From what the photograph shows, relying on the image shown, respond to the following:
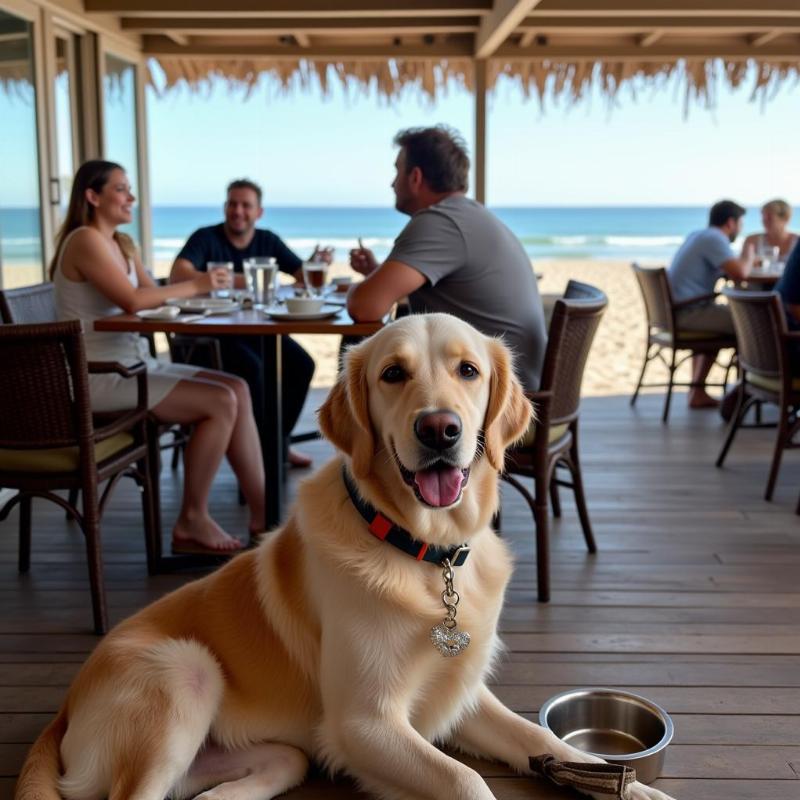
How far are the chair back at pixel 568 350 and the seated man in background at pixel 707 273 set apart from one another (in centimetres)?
299

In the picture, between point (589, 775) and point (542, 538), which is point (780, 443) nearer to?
point (542, 538)

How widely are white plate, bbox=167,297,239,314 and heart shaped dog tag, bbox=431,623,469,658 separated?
202 centimetres

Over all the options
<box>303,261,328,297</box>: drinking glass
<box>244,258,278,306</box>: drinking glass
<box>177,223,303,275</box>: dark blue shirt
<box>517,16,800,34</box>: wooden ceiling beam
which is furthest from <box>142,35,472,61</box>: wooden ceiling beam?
<box>244,258,278,306</box>: drinking glass

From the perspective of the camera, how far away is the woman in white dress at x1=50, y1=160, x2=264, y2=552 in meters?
3.41

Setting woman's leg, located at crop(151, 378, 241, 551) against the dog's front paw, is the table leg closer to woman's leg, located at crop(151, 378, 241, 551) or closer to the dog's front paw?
woman's leg, located at crop(151, 378, 241, 551)

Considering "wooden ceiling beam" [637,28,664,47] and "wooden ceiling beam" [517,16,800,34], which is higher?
"wooden ceiling beam" [637,28,664,47]

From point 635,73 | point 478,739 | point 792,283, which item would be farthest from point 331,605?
point 635,73

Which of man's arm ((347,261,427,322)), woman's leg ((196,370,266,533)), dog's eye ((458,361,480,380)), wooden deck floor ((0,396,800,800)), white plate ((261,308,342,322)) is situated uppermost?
man's arm ((347,261,427,322))

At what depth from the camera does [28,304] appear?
3.44 metres

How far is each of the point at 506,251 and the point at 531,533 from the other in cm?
123

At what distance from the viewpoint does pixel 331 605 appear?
181 cm

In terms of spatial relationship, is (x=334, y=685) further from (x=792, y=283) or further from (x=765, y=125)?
(x=765, y=125)

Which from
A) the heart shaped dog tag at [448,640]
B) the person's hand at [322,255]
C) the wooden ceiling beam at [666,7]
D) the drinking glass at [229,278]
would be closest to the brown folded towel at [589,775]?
the heart shaped dog tag at [448,640]

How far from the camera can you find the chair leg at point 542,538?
3.08m
